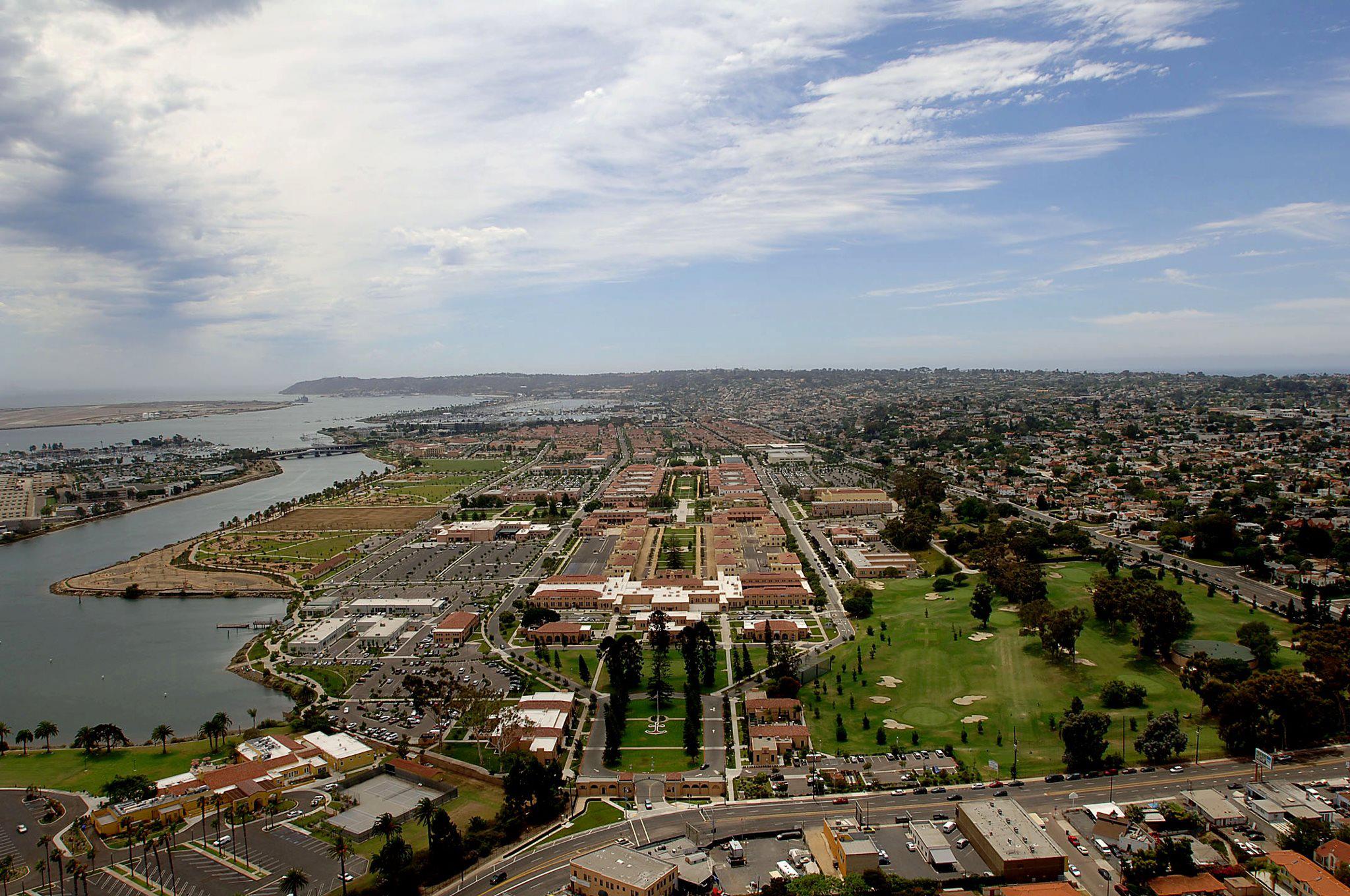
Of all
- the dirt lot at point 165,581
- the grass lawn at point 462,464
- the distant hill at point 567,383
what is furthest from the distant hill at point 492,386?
the dirt lot at point 165,581

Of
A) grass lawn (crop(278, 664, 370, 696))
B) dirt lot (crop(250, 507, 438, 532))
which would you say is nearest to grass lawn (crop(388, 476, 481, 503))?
dirt lot (crop(250, 507, 438, 532))

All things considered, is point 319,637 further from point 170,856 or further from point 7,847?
point 170,856

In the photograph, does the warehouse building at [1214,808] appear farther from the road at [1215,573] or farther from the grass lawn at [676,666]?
the road at [1215,573]

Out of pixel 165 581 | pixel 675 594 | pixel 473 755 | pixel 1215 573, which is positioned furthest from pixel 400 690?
pixel 1215 573

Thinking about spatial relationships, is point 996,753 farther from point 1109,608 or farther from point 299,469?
point 299,469

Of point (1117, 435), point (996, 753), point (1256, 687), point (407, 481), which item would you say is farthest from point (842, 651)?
point (1117, 435)

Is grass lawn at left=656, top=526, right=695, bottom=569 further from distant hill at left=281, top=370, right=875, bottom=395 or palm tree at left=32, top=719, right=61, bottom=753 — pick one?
distant hill at left=281, top=370, right=875, bottom=395
